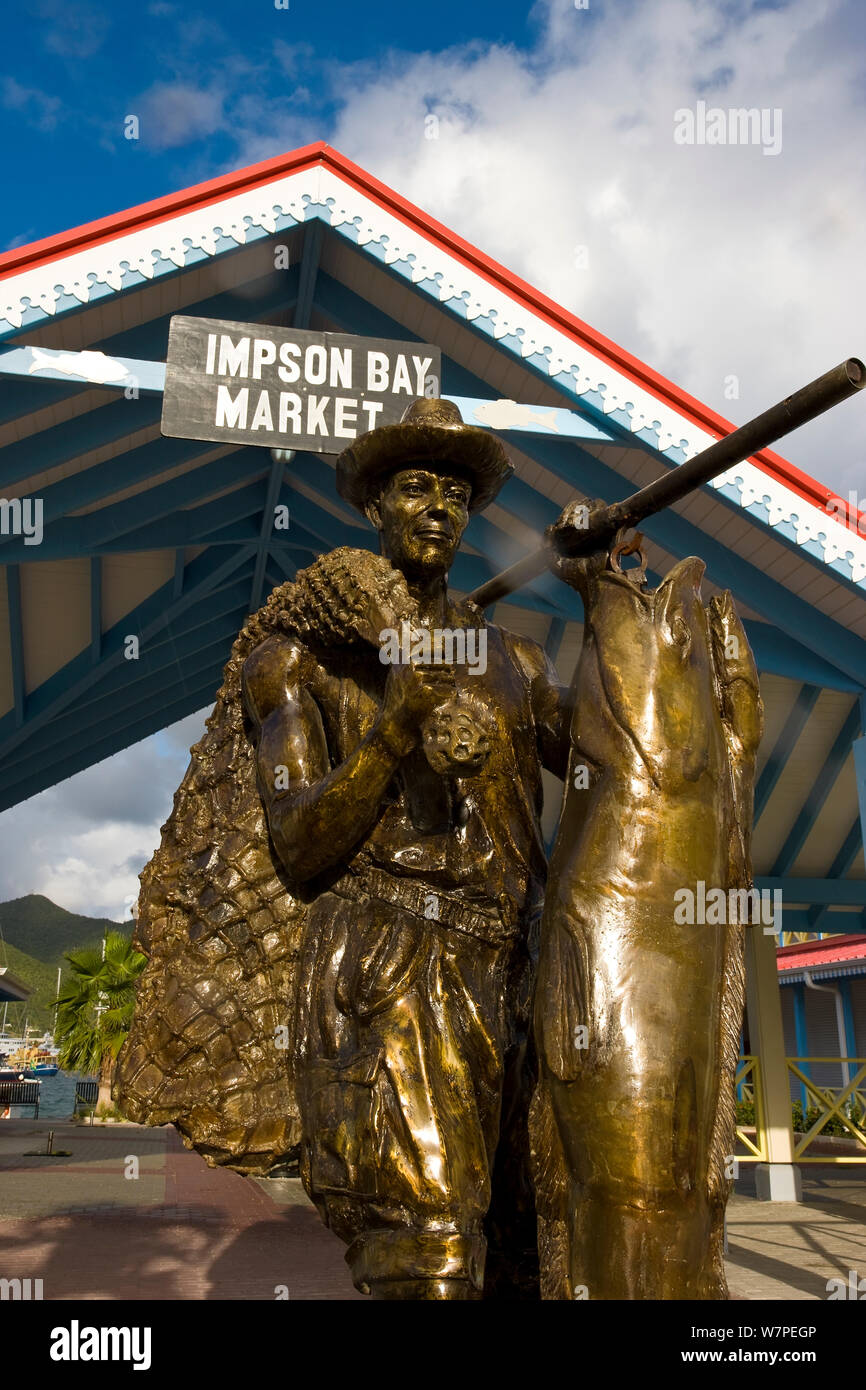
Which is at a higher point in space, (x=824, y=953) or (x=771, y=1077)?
(x=824, y=953)

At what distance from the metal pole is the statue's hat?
0.84 ft

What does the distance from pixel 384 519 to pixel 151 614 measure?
330 inches

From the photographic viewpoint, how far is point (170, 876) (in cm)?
247

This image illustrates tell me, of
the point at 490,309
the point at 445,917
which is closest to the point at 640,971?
the point at 445,917

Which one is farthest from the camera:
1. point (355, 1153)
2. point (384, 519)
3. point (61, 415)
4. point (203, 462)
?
point (203, 462)

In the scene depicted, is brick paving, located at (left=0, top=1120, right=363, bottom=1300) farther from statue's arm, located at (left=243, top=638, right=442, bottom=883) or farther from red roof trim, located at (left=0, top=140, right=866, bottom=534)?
red roof trim, located at (left=0, top=140, right=866, bottom=534)

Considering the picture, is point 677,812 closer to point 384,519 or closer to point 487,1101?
point 487,1101

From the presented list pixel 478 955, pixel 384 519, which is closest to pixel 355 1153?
pixel 478 955

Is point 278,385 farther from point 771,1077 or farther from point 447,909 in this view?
point 771,1077

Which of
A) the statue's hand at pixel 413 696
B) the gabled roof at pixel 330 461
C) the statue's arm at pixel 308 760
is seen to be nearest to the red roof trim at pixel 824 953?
the gabled roof at pixel 330 461

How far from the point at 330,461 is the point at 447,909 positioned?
6.00 m

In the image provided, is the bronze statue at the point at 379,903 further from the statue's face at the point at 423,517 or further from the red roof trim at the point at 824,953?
the red roof trim at the point at 824,953

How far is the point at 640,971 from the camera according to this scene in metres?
1.73

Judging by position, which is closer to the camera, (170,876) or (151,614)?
(170,876)
